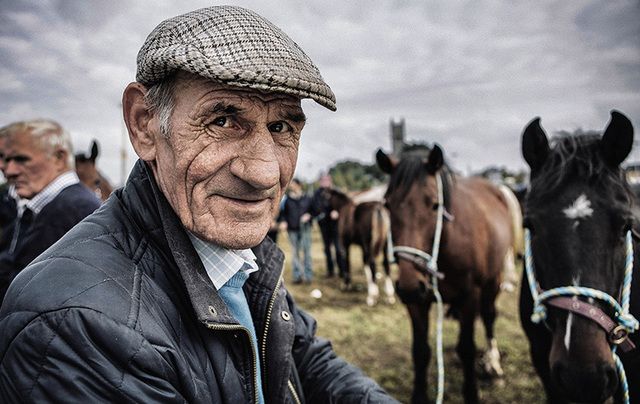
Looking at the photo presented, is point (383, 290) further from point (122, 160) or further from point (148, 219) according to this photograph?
point (122, 160)

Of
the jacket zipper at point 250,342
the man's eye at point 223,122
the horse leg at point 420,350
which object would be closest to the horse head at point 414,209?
the horse leg at point 420,350

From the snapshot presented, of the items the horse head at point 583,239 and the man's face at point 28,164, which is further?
the man's face at point 28,164

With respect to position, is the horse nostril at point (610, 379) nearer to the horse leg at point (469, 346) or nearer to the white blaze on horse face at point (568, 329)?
the white blaze on horse face at point (568, 329)

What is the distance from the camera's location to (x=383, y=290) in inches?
356

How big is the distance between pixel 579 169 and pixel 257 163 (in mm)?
1861

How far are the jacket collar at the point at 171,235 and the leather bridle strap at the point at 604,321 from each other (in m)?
1.70

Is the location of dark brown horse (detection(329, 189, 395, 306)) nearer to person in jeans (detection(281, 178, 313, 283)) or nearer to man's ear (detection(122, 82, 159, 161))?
person in jeans (detection(281, 178, 313, 283))

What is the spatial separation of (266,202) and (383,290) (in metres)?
8.30

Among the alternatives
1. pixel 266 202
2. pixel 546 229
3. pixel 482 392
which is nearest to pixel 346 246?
pixel 482 392

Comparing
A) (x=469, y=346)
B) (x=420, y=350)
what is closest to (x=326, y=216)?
(x=420, y=350)

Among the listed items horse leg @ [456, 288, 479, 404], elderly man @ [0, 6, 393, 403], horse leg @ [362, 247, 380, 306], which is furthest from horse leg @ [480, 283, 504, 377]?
elderly man @ [0, 6, 393, 403]

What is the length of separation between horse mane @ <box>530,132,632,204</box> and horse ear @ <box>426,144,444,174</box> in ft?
4.41

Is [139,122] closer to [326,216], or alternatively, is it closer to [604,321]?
[604,321]

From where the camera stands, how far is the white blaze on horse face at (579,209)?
1.92 m
